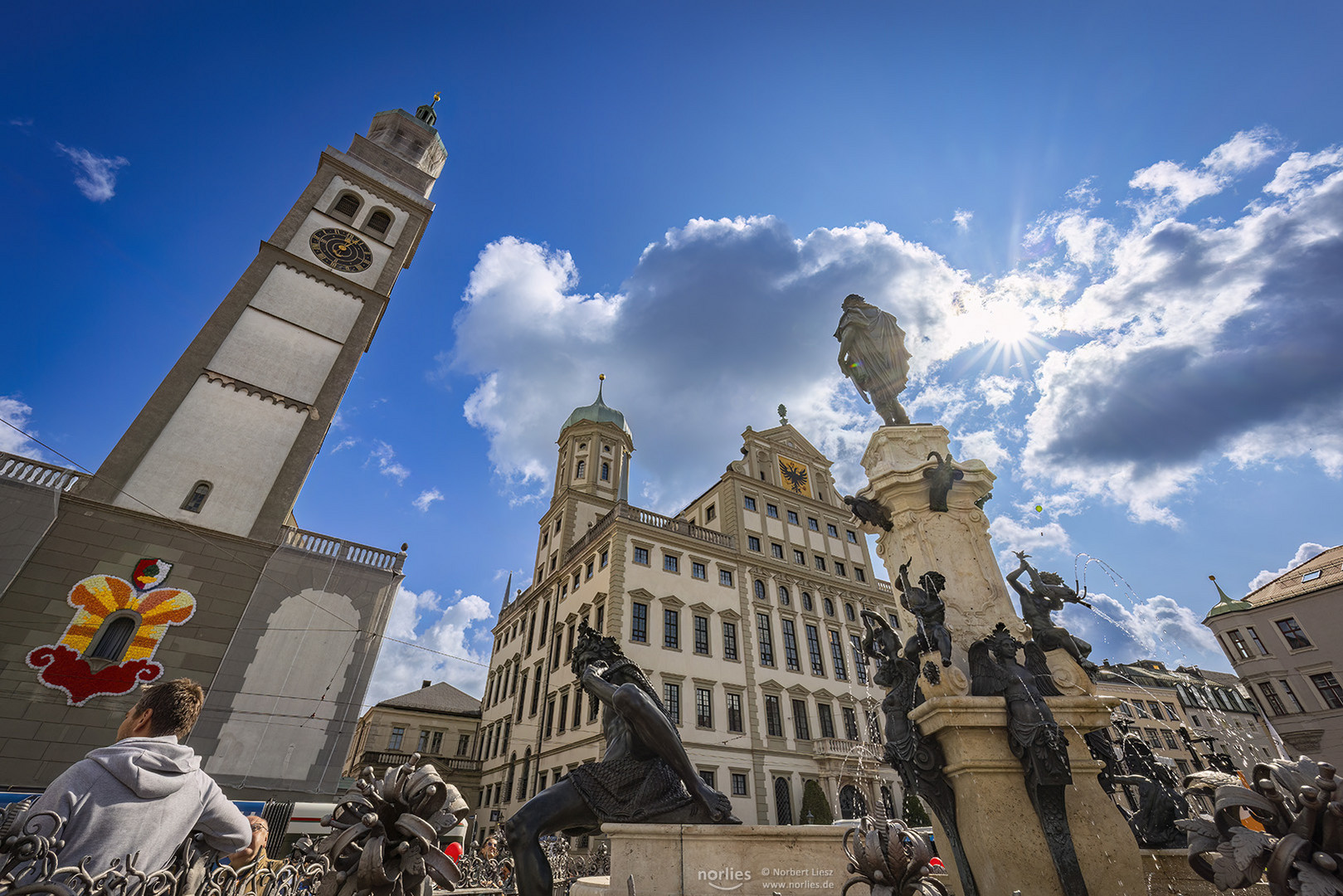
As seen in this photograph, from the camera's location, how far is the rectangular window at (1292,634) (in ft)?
98.1

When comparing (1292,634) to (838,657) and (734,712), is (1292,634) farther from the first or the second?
(734,712)

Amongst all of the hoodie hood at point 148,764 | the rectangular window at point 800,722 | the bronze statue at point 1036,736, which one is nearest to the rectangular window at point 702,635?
the rectangular window at point 800,722

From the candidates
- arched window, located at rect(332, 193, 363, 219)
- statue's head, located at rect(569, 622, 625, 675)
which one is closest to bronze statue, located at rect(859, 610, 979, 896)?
statue's head, located at rect(569, 622, 625, 675)

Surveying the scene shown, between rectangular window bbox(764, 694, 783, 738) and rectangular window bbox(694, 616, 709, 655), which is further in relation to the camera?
rectangular window bbox(694, 616, 709, 655)

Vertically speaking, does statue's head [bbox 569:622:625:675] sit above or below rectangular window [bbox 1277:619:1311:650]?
below

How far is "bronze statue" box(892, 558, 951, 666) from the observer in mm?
5562

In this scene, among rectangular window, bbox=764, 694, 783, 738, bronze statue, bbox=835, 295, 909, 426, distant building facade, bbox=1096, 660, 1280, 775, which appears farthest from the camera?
distant building facade, bbox=1096, 660, 1280, 775

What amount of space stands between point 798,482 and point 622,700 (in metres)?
37.1

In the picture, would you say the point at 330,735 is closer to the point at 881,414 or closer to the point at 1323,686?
the point at 881,414

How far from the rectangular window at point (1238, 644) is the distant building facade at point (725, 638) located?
743 inches

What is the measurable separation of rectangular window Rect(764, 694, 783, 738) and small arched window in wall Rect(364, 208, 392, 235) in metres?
29.2

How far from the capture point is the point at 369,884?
2.14 meters

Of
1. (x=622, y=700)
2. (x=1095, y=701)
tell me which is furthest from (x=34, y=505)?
(x=1095, y=701)

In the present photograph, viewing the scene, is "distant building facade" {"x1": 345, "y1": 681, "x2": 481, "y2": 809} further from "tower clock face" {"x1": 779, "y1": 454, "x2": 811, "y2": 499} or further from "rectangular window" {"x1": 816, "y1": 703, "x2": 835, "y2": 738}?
"tower clock face" {"x1": 779, "y1": 454, "x2": 811, "y2": 499}
